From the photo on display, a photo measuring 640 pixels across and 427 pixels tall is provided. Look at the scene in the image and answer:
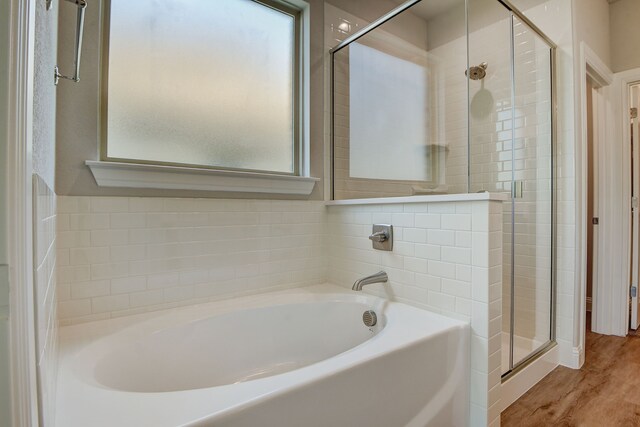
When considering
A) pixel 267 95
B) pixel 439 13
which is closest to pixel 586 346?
pixel 439 13

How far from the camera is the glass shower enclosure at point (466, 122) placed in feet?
6.52

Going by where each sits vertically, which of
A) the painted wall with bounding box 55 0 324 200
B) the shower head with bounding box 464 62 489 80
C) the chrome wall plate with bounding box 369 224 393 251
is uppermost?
the shower head with bounding box 464 62 489 80

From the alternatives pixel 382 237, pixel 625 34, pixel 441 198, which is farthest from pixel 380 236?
pixel 625 34

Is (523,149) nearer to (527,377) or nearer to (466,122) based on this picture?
(466,122)

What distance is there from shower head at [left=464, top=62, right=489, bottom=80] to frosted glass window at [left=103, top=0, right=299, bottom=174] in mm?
1215

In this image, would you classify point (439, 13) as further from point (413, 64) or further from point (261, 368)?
point (261, 368)

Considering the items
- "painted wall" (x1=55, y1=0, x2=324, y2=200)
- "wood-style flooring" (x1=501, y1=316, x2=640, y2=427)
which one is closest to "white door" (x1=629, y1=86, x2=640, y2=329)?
"wood-style flooring" (x1=501, y1=316, x2=640, y2=427)

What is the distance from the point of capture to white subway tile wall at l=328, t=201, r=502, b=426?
126cm

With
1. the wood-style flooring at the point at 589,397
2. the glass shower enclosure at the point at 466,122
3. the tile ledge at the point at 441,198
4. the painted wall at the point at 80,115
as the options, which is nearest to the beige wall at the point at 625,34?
the glass shower enclosure at the point at 466,122

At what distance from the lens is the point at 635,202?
2.41 metres

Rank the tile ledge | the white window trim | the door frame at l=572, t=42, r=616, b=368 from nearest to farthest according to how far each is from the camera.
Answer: the tile ledge < the white window trim < the door frame at l=572, t=42, r=616, b=368

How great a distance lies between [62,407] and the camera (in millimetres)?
742

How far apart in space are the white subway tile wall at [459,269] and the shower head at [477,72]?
1274 mm

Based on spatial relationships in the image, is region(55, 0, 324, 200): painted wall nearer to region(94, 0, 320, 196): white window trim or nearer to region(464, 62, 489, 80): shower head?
region(94, 0, 320, 196): white window trim
